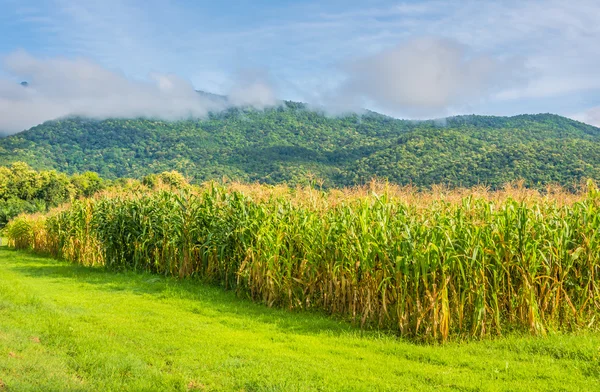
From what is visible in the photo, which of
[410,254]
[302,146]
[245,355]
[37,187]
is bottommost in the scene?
[245,355]

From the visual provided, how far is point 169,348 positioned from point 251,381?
1873 millimetres

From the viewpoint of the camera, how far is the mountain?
163 ft

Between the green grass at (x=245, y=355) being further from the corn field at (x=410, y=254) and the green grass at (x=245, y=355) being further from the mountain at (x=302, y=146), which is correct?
the mountain at (x=302, y=146)

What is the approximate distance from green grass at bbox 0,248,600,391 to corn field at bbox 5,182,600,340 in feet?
1.80

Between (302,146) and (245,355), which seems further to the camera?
(302,146)

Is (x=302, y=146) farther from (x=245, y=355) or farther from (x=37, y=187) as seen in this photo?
(x=245, y=355)

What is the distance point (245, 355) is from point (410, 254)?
2.98 m

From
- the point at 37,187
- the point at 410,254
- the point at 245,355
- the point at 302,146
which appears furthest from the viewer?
the point at 302,146

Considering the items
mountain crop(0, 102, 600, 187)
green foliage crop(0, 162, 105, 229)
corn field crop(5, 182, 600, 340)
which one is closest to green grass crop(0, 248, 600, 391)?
corn field crop(5, 182, 600, 340)

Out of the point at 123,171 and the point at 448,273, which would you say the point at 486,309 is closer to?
the point at 448,273

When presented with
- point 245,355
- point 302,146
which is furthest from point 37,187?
point 245,355

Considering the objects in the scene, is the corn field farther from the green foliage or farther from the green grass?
the green foliage

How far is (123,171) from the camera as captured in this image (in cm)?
9038

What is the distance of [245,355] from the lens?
699 cm
